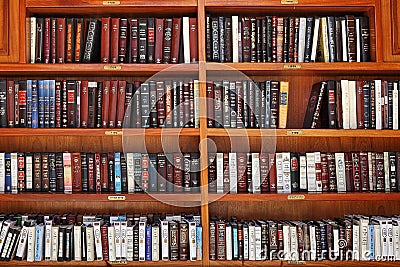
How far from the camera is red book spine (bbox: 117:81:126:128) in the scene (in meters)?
2.59

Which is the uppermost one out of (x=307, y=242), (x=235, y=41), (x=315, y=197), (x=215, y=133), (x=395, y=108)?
(x=235, y=41)

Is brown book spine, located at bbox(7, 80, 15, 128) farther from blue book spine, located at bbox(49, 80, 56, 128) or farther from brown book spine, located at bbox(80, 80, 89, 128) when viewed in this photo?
brown book spine, located at bbox(80, 80, 89, 128)

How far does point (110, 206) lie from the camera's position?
110 inches

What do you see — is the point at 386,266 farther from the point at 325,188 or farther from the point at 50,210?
the point at 50,210

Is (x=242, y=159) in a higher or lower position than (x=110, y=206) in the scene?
higher

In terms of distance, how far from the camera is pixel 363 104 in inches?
102

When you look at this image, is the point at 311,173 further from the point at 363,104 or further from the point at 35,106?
the point at 35,106

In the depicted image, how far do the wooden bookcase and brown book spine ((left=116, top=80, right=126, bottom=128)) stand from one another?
0.20 ft

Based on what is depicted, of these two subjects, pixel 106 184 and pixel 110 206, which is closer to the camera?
pixel 106 184

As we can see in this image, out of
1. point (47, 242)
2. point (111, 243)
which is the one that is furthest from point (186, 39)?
point (47, 242)

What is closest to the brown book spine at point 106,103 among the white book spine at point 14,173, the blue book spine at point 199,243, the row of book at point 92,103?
the row of book at point 92,103

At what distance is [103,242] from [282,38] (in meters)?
1.30

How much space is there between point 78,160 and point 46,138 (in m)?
0.33

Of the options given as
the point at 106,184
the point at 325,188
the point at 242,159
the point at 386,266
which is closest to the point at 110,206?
the point at 106,184
